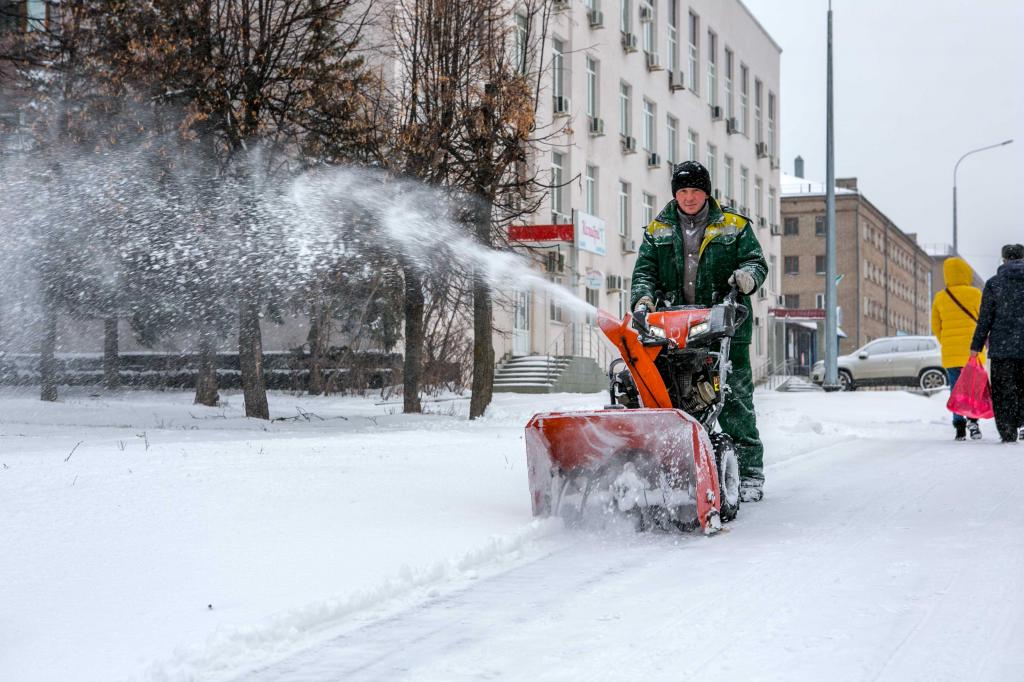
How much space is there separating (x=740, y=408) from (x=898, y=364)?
25.3 meters

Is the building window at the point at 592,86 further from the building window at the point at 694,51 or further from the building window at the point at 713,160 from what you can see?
the building window at the point at 713,160

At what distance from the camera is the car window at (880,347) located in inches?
1195

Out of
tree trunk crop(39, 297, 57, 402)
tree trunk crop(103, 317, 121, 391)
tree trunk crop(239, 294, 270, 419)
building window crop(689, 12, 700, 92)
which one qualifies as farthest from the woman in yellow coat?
building window crop(689, 12, 700, 92)

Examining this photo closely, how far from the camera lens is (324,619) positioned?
3793mm

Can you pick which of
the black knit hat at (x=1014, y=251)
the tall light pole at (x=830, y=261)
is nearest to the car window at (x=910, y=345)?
the tall light pole at (x=830, y=261)

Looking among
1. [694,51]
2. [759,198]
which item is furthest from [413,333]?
[759,198]

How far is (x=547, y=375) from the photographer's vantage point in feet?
86.4

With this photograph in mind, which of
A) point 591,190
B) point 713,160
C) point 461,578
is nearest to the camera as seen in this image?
point 461,578

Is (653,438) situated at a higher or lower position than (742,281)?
lower

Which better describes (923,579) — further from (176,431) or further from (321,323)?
(321,323)

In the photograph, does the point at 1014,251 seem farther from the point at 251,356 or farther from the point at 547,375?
the point at 547,375

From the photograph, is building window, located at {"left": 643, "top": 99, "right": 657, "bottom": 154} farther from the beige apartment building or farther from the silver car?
the beige apartment building

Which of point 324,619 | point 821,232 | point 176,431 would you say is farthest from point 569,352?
point 821,232

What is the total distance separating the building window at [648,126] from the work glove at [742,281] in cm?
3307
